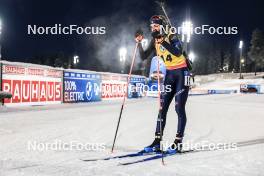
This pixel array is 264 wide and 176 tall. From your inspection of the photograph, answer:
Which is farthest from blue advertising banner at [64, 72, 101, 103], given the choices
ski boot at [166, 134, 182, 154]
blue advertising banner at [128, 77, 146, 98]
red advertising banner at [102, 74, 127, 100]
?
ski boot at [166, 134, 182, 154]

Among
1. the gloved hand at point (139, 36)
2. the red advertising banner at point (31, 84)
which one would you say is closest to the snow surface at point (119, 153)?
the gloved hand at point (139, 36)

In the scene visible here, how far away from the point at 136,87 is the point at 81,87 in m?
10.0

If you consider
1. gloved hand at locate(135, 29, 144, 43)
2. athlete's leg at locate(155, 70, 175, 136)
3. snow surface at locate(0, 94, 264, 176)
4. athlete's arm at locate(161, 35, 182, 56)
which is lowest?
snow surface at locate(0, 94, 264, 176)

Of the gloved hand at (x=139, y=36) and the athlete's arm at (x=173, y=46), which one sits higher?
the gloved hand at (x=139, y=36)

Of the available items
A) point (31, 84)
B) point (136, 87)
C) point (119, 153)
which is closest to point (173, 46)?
point (119, 153)

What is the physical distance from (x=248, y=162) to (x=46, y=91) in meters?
15.4

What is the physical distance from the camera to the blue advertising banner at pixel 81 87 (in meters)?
21.1

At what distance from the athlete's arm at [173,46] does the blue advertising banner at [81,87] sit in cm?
1564

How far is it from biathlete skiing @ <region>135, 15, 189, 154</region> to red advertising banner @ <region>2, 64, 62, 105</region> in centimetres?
1173

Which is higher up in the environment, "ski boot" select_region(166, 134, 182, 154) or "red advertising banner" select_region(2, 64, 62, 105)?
"red advertising banner" select_region(2, 64, 62, 105)

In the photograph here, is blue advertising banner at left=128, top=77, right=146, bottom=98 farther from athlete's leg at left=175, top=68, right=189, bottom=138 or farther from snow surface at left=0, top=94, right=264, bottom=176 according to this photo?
athlete's leg at left=175, top=68, right=189, bottom=138

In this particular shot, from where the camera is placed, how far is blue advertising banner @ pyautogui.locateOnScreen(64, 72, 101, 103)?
21.1 metres

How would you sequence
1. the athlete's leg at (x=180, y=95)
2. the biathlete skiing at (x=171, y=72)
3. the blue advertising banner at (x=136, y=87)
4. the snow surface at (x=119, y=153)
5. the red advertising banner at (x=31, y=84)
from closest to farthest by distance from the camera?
the snow surface at (x=119, y=153) → the biathlete skiing at (x=171, y=72) → the athlete's leg at (x=180, y=95) → the red advertising banner at (x=31, y=84) → the blue advertising banner at (x=136, y=87)

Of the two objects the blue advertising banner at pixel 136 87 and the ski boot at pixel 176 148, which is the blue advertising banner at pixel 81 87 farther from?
the ski boot at pixel 176 148
